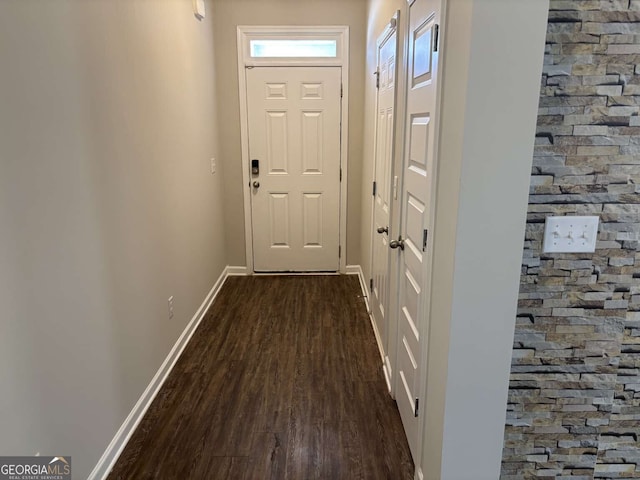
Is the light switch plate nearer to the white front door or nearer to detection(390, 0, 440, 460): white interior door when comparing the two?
Answer: the white front door

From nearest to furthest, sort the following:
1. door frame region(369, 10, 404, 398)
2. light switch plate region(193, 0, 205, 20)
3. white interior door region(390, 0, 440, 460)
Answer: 1. white interior door region(390, 0, 440, 460)
2. door frame region(369, 10, 404, 398)
3. light switch plate region(193, 0, 205, 20)

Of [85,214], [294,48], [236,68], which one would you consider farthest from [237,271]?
[85,214]

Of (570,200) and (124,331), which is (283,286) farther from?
(570,200)

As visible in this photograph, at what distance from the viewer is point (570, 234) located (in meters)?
1.29

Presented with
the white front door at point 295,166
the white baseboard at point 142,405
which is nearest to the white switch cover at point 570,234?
the white baseboard at point 142,405

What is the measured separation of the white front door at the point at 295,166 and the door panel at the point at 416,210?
2.19 metres

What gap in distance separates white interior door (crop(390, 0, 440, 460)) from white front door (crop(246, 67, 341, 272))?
7.22 ft

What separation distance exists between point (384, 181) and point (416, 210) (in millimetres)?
974

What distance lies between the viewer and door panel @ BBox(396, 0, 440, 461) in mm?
1628

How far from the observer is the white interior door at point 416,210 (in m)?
1.62

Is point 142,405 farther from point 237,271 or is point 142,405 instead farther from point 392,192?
point 237,271

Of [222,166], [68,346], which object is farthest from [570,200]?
[222,166]

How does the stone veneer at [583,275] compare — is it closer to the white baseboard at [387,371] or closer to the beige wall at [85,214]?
the white baseboard at [387,371]

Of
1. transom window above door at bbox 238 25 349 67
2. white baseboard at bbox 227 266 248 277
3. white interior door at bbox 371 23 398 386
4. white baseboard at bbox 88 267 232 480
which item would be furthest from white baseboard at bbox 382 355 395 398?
transom window above door at bbox 238 25 349 67
